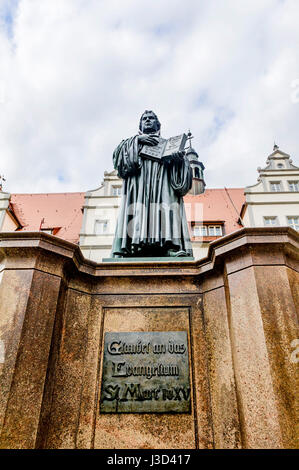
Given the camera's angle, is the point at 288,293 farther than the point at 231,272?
No

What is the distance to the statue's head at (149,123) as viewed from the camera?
5.59m

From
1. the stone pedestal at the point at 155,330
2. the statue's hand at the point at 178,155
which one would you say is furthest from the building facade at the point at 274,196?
the stone pedestal at the point at 155,330

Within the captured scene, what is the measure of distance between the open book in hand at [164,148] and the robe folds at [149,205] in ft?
0.28

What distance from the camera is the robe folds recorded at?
4551mm

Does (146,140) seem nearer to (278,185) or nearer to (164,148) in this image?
(164,148)

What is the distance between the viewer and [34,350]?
9.25 ft

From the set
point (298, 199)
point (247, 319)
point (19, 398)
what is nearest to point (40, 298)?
point (19, 398)

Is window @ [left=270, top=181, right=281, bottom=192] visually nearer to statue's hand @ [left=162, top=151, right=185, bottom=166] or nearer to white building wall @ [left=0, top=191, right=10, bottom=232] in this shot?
white building wall @ [left=0, top=191, right=10, bottom=232]

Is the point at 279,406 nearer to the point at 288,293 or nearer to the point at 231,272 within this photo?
the point at 288,293

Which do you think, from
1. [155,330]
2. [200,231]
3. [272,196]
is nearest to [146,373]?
[155,330]
